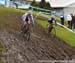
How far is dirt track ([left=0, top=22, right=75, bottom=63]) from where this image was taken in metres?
21.1

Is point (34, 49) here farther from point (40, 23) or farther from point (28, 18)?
point (40, 23)

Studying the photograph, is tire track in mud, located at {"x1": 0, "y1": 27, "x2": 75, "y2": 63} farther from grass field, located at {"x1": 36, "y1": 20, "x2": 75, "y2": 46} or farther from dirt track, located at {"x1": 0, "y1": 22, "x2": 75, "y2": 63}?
grass field, located at {"x1": 36, "y1": 20, "x2": 75, "y2": 46}

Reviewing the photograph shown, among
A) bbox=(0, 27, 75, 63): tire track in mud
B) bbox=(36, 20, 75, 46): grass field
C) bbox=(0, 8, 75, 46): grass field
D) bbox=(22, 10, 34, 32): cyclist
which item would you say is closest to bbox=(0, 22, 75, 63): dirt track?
bbox=(0, 27, 75, 63): tire track in mud

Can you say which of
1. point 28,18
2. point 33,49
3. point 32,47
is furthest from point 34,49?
point 28,18

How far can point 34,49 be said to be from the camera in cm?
2381

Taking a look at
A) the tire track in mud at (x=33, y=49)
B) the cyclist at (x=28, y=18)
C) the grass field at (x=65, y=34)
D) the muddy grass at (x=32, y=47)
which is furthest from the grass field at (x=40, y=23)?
the cyclist at (x=28, y=18)

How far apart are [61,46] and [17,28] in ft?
14.7

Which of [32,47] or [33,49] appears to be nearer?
[33,49]

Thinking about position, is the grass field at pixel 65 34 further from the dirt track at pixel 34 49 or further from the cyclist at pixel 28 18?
the cyclist at pixel 28 18

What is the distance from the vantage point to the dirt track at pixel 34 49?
2108 cm

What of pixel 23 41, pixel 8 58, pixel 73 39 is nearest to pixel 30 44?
pixel 23 41

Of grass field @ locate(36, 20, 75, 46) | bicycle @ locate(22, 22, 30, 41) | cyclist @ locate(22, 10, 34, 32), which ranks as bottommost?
grass field @ locate(36, 20, 75, 46)

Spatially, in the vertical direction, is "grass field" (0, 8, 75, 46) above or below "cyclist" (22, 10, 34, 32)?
below

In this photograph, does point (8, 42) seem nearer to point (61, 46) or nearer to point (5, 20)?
point (61, 46)
